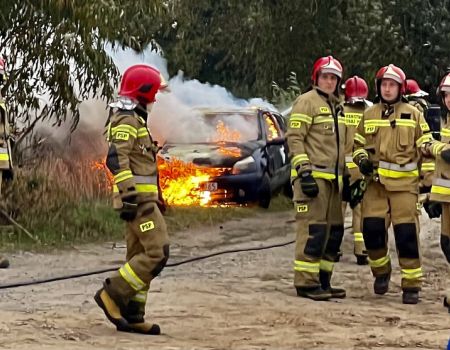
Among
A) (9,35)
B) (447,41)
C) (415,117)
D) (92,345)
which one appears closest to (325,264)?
(415,117)

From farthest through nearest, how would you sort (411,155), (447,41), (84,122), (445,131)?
(447,41), (84,122), (411,155), (445,131)

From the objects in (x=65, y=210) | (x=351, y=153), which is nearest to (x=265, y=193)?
(x=65, y=210)

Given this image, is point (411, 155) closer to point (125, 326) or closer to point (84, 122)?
point (125, 326)

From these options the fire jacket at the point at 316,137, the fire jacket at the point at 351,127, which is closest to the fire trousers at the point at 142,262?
the fire jacket at the point at 316,137

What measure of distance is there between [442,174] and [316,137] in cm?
119

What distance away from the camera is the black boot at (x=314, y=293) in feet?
28.2

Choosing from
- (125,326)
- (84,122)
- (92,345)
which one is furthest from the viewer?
(84,122)

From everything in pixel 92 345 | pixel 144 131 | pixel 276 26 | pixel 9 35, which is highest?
pixel 276 26

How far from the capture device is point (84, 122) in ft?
50.2

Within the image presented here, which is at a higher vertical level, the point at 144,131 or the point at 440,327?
the point at 144,131

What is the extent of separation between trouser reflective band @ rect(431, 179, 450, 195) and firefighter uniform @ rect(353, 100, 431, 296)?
568 mm

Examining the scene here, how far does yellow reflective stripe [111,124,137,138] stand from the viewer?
6938 mm

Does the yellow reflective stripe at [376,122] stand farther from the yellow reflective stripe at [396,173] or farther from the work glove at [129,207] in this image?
the work glove at [129,207]

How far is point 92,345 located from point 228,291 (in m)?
Answer: 2.59
